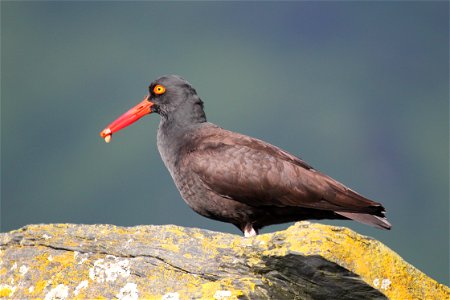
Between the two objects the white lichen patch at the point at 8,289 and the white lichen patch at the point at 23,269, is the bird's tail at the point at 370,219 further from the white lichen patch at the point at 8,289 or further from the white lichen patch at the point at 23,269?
the white lichen patch at the point at 8,289

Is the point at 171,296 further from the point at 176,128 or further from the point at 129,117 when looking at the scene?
the point at 129,117

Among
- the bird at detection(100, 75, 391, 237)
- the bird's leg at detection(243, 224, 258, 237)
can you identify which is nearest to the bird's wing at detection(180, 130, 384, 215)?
the bird at detection(100, 75, 391, 237)

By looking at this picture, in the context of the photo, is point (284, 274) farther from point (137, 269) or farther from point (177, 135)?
point (177, 135)

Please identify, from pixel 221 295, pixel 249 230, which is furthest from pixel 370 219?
pixel 221 295

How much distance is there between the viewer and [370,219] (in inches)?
322

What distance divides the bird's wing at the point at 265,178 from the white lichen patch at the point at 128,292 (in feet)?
9.70

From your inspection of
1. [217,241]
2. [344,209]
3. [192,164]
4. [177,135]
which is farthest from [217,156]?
[217,241]

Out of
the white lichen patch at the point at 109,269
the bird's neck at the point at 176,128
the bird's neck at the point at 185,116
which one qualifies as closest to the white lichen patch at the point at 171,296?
the white lichen patch at the point at 109,269

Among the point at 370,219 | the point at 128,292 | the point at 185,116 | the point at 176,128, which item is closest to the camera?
the point at 128,292

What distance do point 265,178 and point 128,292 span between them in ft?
11.0

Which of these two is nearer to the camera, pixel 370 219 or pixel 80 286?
pixel 80 286

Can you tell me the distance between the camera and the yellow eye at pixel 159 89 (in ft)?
34.1

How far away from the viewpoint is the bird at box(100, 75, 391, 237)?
850 cm

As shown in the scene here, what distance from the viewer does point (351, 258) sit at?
598 cm
